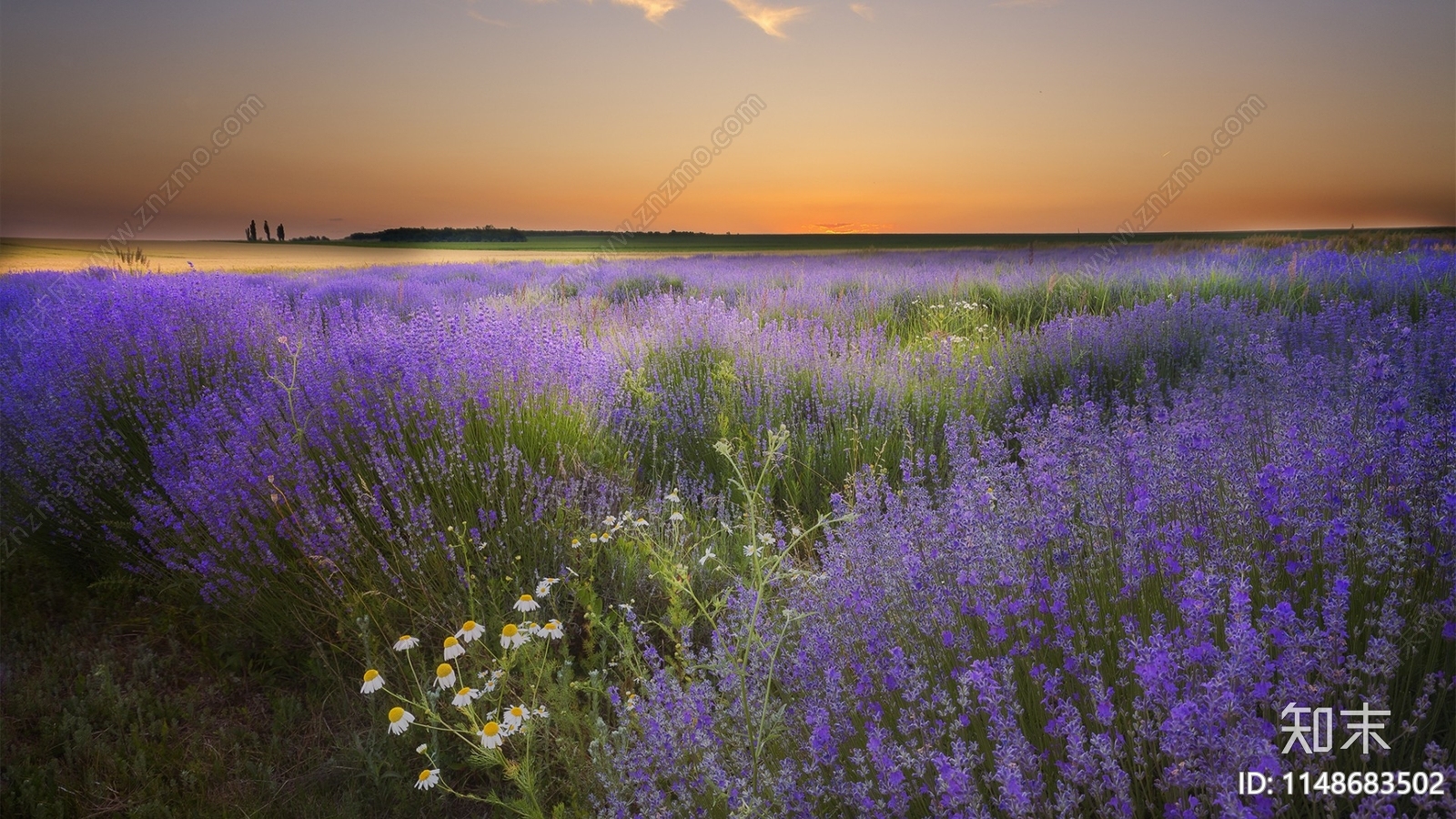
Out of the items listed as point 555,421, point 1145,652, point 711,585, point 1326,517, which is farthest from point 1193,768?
point 555,421

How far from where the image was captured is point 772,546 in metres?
3.23

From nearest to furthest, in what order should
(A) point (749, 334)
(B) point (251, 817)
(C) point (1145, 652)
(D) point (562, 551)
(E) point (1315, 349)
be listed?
(C) point (1145, 652)
(B) point (251, 817)
(D) point (562, 551)
(E) point (1315, 349)
(A) point (749, 334)

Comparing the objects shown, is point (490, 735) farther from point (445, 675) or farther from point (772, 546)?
point (772, 546)

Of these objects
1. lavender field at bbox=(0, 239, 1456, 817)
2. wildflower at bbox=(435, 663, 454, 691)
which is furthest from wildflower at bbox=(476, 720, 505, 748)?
wildflower at bbox=(435, 663, 454, 691)

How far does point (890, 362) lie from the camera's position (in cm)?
521

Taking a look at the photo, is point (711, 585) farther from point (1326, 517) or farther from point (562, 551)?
point (1326, 517)

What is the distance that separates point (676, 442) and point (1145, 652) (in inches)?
140

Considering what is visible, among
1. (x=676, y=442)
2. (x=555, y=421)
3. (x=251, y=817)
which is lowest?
(x=251, y=817)

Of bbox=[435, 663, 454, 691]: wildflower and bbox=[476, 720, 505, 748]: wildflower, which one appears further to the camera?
bbox=[435, 663, 454, 691]: wildflower

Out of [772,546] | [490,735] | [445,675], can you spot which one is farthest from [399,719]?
[772,546]

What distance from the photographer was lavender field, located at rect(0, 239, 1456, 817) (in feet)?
4.72

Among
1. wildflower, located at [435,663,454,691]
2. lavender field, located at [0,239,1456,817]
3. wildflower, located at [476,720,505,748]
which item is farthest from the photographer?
wildflower, located at [435,663,454,691]

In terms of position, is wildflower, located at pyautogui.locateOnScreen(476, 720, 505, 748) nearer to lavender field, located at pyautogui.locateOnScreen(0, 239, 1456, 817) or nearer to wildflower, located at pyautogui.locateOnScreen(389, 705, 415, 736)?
lavender field, located at pyautogui.locateOnScreen(0, 239, 1456, 817)

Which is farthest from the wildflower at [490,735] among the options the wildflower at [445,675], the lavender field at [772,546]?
the wildflower at [445,675]
